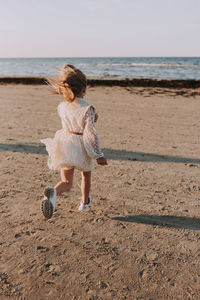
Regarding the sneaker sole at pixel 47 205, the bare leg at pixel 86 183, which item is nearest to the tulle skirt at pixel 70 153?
the bare leg at pixel 86 183

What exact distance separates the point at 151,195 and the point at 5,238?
1.74m

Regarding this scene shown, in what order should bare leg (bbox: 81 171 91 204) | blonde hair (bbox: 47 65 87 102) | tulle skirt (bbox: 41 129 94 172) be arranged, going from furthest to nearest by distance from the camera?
bare leg (bbox: 81 171 91 204), tulle skirt (bbox: 41 129 94 172), blonde hair (bbox: 47 65 87 102)

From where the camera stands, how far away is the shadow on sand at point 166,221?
2717mm

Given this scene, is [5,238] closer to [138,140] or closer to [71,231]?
[71,231]

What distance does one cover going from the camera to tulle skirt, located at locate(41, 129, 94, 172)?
2.62 metres

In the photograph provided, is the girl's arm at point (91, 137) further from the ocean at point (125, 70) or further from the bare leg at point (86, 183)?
the ocean at point (125, 70)

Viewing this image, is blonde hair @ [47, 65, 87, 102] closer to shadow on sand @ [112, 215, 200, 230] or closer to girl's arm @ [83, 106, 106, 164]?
girl's arm @ [83, 106, 106, 164]

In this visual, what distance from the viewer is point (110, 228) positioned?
2.64m

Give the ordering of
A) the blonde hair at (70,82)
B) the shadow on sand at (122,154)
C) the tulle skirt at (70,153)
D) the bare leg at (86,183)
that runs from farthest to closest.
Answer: the shadow on sand at (122,154)
the bare leg at (86,183)
the tulle skirt at (70,153)
the blonde hair at (70,82)

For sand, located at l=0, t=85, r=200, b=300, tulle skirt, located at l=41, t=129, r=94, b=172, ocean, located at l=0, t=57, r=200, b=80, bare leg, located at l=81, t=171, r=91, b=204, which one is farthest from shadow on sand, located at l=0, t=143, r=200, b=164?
tulle skirt, located at l=41, t=129, r=94, b=172

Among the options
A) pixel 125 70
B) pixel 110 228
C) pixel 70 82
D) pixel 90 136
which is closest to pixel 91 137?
pixel 90 136

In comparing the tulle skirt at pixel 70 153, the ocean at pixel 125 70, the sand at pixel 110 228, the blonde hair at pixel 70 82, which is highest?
the ocean at pixel 125 70

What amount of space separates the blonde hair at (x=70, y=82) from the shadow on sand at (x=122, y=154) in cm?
216

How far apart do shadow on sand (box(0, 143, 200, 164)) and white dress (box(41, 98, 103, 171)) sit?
6.27ft
